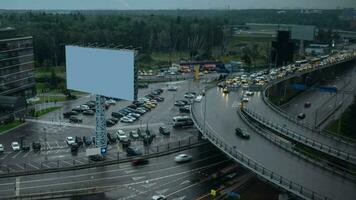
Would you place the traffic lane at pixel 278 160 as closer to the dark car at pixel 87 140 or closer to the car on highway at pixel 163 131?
the car on highway at pixel 163 131

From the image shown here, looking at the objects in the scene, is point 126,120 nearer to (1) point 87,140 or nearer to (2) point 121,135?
(2) point 121,135

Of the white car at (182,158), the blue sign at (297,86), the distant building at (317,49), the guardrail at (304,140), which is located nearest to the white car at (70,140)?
the white car at (182,158)

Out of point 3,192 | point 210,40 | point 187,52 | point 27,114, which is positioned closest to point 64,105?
point 27,114

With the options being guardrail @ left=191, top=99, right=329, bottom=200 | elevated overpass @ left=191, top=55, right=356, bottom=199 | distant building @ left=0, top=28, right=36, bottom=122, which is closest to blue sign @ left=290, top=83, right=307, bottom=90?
elevated overpass @ left=191, top=55, right=356, bottom=199

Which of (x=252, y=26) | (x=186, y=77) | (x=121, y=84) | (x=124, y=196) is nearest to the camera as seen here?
(x=124, y=196)

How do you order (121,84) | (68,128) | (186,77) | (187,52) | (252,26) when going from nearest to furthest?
(121,84) < (68,128) < (186,77) < (187,52) < (252,26)

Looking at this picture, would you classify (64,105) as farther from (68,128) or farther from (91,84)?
(91,84)

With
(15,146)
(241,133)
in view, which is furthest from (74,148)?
(241,133)

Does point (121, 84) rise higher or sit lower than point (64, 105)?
higher

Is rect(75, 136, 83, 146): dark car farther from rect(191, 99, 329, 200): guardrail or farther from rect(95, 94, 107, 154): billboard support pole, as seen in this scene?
rect(191, 99, 329, 200): guardrail
